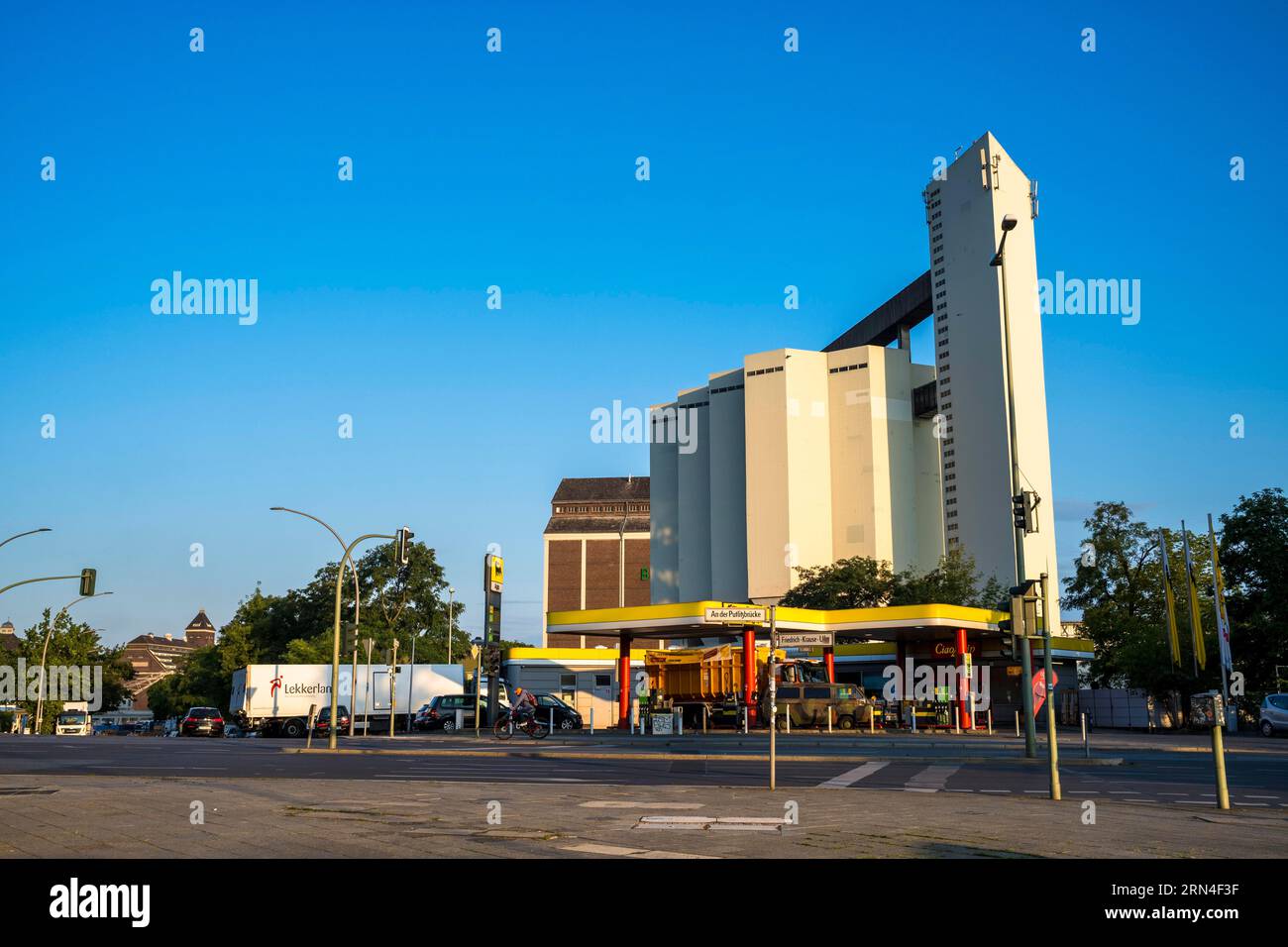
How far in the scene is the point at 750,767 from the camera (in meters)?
22.0

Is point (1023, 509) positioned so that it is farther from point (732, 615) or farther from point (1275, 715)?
point (1275, 715)

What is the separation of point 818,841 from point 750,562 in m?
83.4

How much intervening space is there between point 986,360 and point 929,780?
72.9m

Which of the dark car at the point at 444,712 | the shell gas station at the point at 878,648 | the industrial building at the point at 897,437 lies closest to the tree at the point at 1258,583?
the shell gas station at the point at 878,648

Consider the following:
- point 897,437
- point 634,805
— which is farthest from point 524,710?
point 897,437

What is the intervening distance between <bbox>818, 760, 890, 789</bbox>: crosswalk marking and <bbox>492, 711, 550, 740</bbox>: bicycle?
14479 mm

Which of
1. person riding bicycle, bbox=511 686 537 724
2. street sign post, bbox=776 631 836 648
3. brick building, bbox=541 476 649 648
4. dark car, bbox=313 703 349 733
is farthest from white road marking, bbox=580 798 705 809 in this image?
brick building, bbox=541 476 649 648

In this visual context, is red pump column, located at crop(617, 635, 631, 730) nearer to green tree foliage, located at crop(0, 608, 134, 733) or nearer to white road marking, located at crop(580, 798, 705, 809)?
white road marking, located at crop(580, 798, 705, 809)

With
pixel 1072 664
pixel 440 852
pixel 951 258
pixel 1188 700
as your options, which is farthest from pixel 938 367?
pixel 440 852

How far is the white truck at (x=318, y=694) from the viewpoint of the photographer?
50250 mm

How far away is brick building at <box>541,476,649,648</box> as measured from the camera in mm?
131500

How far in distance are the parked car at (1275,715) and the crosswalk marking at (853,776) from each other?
2259cm
